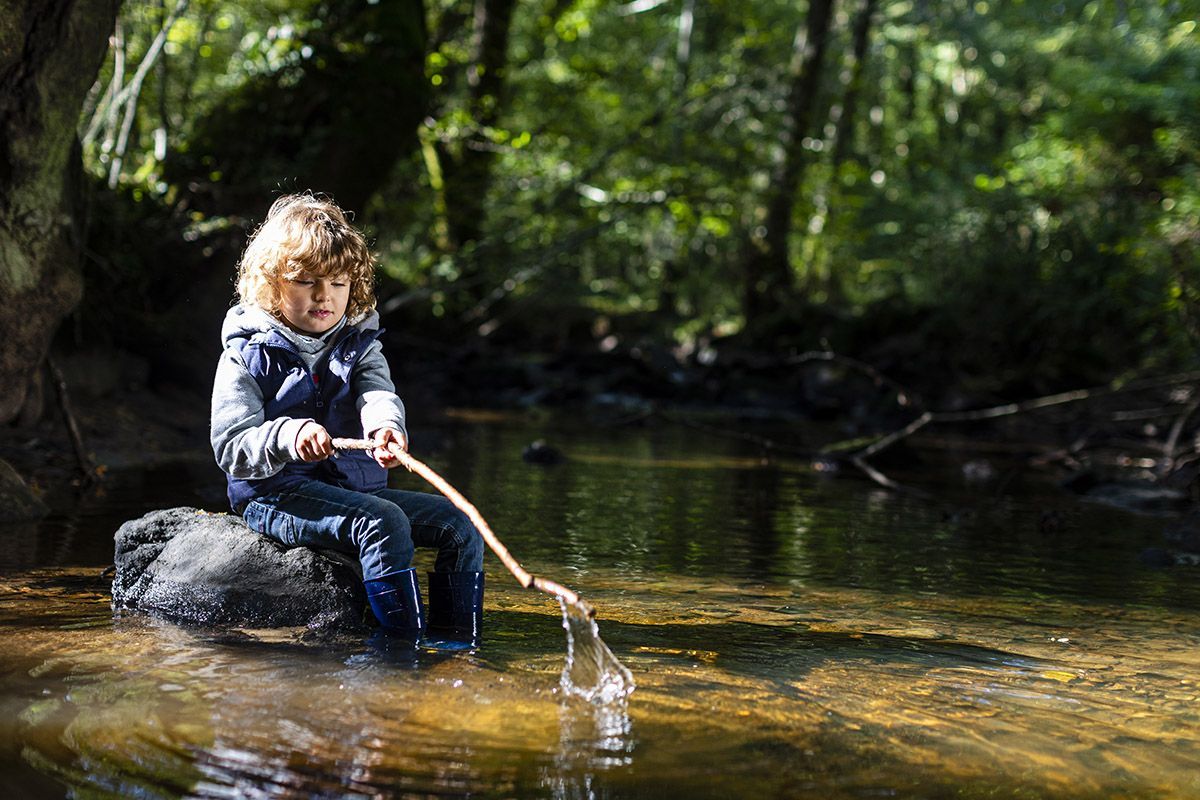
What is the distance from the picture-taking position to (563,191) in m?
13.6

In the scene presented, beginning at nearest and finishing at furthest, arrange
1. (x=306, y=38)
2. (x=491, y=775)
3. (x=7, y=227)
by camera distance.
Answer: (x=491, y=775) → (x=7, y=227) → (x=306, y=38)

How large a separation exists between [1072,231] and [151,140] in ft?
44.6

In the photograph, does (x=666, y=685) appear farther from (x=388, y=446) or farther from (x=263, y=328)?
(x=263, y=328)

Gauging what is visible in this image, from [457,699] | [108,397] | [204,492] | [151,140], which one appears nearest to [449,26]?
[151,140]

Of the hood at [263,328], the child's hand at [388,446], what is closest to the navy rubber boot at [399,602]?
the child's hand at [388,446]

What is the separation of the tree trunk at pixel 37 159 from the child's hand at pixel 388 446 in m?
3.47

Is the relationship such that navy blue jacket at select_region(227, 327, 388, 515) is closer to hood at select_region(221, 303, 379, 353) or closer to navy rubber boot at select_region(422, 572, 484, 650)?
hood at select_region(221, 303, 379, 353)

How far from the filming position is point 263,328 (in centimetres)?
427

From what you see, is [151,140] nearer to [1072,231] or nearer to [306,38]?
[306,38]

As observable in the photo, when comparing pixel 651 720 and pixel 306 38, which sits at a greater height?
pixel 306 38

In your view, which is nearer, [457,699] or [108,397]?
[457,699]

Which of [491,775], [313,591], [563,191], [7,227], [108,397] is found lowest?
[491,775]

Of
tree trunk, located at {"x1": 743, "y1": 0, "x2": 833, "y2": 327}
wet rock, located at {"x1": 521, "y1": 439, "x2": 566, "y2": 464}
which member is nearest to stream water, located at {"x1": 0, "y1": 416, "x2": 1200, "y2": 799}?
wet rock, located at {"x1": 521, "y1": 439, "x2": 566, "y2": 464}

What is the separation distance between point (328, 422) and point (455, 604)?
81cm
